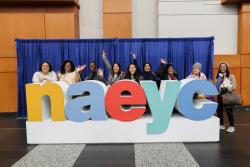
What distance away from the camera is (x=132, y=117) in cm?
463

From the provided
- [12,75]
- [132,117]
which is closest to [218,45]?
[132,117]

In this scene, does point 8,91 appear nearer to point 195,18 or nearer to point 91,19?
point 91,19

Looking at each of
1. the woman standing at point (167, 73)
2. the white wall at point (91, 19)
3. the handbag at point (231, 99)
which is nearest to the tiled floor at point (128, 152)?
the handbag at point (231, 99)

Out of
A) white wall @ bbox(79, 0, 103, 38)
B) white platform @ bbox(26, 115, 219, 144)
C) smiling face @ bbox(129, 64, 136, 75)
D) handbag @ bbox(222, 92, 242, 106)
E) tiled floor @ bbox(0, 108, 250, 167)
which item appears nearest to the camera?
tiled floor @ bbox(0, 108, 250, 167)

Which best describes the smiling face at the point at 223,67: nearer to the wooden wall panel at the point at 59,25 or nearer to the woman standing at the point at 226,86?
the woman standing at the point at 226,86

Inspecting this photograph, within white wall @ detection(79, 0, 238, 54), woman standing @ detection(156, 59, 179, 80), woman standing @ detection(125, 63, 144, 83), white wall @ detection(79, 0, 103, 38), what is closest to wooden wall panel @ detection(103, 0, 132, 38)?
white wall @ detection(79, 0, 103, 38)

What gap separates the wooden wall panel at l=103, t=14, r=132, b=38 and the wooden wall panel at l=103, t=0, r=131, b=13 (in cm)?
15

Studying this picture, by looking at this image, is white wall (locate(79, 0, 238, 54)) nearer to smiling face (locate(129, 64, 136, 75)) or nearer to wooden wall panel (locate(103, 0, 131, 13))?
wooden wall panel (locate(103, 0, 131, 13))

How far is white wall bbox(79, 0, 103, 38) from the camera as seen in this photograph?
868cm

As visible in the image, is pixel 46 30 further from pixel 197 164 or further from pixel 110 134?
pixel 197 164

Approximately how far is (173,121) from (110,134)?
3.46 feet

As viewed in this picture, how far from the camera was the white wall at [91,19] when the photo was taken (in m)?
8.68

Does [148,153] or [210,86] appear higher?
[210,86]

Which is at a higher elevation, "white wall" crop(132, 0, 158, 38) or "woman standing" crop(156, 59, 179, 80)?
"white wall" crop(132, 0, 158, 38)
